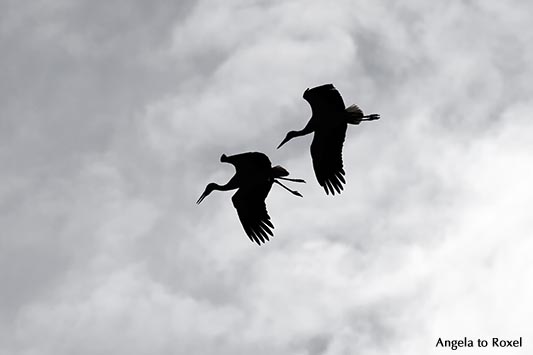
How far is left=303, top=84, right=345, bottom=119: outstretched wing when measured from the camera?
89.9 ft

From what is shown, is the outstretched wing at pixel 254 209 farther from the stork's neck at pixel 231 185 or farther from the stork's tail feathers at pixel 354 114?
the stork's tail feathers at pixel 354 114

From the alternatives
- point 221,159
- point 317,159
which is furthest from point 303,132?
point 221,159

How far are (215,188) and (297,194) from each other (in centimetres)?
182

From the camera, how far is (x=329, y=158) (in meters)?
28.8

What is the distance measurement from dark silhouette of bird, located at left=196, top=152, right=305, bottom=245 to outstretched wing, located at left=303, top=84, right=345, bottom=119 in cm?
151

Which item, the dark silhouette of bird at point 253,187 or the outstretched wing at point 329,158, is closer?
the dark silhouette of bird at point 253,187

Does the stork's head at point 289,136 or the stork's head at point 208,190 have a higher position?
the stork's head at point 289,136

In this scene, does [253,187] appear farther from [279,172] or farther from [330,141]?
[330,141]

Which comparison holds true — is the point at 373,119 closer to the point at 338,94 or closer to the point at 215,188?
the point at 338,94

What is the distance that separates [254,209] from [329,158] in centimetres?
221

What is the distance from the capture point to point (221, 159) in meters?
27.2

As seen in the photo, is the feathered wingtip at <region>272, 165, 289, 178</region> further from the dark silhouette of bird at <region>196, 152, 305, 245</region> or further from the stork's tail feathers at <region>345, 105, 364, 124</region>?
the stork's tail feathers at <region>345, 105, 364, 124</region>

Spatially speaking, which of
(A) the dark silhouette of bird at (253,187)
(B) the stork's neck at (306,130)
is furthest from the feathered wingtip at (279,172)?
(B) the stork's neck at (306,130)

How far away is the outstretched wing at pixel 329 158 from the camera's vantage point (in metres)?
28.8
